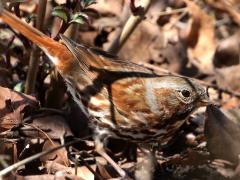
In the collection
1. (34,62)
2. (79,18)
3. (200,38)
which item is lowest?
(200,38)

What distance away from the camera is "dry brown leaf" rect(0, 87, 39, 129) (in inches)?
157

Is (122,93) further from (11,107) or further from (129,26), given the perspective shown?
(11,107)

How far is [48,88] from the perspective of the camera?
4512mm

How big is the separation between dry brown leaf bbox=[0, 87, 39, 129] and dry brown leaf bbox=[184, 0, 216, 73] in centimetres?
225

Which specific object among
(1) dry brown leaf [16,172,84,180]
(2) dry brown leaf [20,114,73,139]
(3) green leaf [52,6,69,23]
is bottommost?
(1) dry brown leaf [16,172,84,180]

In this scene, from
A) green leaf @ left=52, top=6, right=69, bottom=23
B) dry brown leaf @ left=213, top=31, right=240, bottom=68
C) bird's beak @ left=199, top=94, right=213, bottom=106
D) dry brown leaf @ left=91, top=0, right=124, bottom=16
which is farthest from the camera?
dry brown leaf @ left=91, top=0, right=124, bottom=16

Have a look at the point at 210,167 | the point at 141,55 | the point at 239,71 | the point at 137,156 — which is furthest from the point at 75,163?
the point at 239,71

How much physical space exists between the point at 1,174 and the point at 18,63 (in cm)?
174

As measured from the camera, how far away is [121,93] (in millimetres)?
4070

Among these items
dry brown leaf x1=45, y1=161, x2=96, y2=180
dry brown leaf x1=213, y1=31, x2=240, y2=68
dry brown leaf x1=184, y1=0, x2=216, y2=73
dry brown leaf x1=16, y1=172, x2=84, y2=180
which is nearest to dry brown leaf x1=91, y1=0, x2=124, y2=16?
dry brown leaf x1=184, y1=0, x2=216, y2=73

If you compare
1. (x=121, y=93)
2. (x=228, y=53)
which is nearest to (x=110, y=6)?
(x=228, y=53)

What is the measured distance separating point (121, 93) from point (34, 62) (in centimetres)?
64

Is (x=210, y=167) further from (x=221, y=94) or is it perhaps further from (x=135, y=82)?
(x=221, y=94)

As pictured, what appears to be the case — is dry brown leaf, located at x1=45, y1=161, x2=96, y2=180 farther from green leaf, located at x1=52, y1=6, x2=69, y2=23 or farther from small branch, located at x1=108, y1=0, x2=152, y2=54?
small branch, located at x1=108, y1=0, x2=152, y2=54
